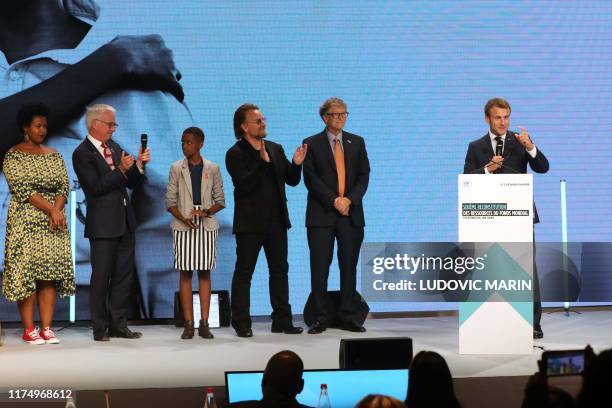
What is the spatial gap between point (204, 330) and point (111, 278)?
29.1 inches

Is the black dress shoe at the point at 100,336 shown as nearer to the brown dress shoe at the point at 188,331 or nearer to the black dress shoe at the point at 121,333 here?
the black dress shoe at the point at 121,333

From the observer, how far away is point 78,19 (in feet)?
24.9

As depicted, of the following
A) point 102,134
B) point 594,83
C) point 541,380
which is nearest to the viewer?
point 541,380

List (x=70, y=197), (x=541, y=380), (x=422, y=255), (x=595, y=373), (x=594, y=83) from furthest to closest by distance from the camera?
(x=594, y=83)
(x=70, y=197)
(x=422, y=255)
(x=541, y=380)
(x=595, y=373)

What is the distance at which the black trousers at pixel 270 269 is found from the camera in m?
6.71

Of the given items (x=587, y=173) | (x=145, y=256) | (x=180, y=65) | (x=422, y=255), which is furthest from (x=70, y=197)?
(x=587, y=173)

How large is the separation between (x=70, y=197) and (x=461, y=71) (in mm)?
3221

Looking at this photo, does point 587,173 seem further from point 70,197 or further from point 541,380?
point 541,380

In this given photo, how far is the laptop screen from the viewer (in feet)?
13.0

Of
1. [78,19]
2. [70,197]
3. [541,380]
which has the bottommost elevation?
[541,380]

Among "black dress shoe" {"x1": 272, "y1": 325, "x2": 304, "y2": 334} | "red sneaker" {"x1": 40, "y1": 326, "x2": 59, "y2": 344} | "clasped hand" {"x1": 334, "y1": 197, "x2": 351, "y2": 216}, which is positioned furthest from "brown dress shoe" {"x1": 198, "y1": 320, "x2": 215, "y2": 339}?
"clasped hand" {"x1": 334, "y1": 197, "x2": 351, "y2": 216}

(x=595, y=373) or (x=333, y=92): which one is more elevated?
(x=333, y=92)

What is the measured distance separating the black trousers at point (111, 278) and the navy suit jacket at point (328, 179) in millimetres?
1274

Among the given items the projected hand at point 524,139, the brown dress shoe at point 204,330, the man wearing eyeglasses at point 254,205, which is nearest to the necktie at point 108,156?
the man wearing eyeglasses at point 254,205
